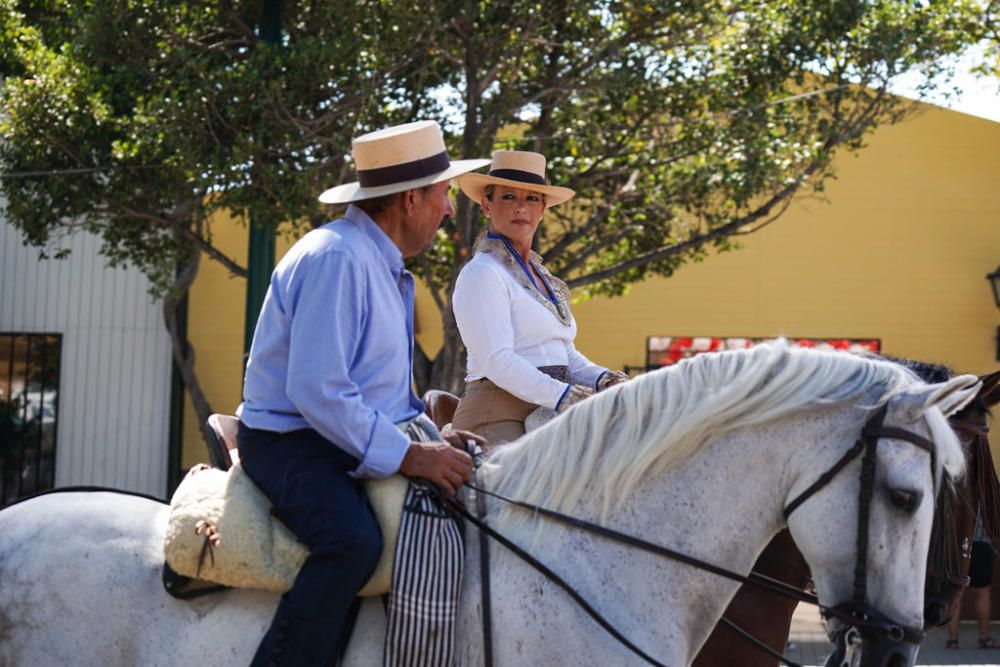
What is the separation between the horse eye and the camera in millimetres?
2932

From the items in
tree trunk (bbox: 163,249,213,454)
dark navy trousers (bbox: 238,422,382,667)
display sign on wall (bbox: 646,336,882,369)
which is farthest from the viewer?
display sign on wall (bbox: 646,336,882,369)

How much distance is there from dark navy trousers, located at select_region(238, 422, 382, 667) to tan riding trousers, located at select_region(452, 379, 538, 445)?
151cm

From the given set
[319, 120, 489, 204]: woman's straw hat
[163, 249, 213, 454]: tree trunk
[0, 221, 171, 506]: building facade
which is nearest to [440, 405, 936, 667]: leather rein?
[319, 120, 489, 204]: woman's straw hat

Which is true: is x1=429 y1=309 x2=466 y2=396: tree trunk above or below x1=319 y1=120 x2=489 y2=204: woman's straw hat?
below

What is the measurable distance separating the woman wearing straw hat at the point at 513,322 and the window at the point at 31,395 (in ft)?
36.3

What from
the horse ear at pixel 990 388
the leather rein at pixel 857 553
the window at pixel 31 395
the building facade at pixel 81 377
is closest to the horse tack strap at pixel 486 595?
the leather rein at pixel 857 553

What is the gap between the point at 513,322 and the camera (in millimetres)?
4602

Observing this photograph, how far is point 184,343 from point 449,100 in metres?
5.58

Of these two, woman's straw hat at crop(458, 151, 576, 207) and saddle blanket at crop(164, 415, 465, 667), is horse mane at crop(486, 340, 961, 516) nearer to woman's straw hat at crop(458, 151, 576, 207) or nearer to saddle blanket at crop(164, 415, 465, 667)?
saddle blanket at crop(164, 415, 465, 667)

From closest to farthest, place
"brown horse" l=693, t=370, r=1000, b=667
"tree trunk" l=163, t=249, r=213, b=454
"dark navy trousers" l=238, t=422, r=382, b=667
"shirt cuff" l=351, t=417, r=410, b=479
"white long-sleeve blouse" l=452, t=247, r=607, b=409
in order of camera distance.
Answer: "dark navy trousers" l=238, t=422, r=382, b=667
"shirt cuff" l=351, t=417, r=410, b=479
"brown horse" l=693, t=370, r=1000, b=667
"white long-sleeve blouse" l=452, t=247, r=607, b=409
"tree trunk" l=163, t=249, r=213, b=454

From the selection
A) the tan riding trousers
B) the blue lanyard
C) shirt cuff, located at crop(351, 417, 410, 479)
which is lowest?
the tan riding trousers

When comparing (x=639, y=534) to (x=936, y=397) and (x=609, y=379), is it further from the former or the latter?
(x=609, y=379)

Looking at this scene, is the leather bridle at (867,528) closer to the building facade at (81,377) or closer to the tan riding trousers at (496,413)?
the tan riding trousers at (496,413)

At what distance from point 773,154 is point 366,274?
27.8ft
